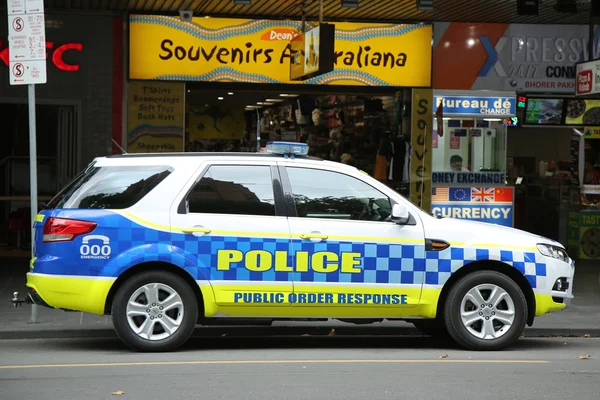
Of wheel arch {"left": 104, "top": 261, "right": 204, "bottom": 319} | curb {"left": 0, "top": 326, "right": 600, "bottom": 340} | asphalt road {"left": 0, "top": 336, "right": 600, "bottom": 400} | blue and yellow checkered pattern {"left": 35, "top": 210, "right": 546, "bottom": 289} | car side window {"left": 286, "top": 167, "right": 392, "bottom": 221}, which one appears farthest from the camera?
curb {"left": 0, "top": 326, "right": 600, "bottom": 340}

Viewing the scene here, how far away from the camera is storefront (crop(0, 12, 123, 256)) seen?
50.4ft

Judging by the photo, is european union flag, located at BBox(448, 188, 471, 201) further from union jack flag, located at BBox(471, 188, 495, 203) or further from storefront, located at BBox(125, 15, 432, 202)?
storefront, located at BBox(125, 15, 432, 202)

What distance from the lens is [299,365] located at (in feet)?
26.7

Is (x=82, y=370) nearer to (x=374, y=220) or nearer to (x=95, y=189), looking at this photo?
(x=95, y=189)

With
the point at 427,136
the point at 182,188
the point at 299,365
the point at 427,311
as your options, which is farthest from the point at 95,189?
the point at 427,136

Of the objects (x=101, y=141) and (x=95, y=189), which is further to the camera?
(x=101, y=141)

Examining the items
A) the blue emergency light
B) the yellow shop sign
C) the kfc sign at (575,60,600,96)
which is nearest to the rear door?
the blue emergency light

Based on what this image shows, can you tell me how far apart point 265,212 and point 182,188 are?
769 mm

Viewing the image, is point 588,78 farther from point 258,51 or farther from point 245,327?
point 245,327

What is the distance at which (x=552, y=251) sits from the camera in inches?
358

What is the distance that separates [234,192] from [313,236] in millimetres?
819

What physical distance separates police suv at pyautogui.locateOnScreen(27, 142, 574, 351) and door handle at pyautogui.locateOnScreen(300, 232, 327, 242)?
1 centimetres

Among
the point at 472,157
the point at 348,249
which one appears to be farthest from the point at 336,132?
the point at 348,249

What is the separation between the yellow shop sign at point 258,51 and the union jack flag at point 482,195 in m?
2.10
